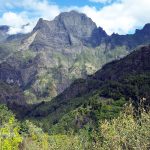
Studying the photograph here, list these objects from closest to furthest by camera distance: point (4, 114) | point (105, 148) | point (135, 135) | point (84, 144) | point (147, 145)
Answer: point (147, 145)
point (135, 135)
point (105, 148)
point (84, 144)
point (4, 114)

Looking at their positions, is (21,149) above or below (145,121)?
below

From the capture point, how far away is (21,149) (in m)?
155

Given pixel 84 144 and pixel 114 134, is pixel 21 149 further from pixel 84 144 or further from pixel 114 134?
pixel 114 134

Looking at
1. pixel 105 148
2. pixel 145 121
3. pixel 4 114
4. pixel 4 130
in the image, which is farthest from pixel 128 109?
pixel 4 114

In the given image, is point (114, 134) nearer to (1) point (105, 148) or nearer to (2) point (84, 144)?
(1) point (105, 148)

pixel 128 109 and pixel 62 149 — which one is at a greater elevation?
pixel 128 109

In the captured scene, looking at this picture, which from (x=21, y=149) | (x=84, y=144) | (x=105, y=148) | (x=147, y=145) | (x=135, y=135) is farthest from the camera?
(x=21, y=149)

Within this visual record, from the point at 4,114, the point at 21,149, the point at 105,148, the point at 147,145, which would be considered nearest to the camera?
the point at 147,145

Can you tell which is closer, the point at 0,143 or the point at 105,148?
the point at 105,148

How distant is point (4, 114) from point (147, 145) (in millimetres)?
157019

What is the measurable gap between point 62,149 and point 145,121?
27.8 meters

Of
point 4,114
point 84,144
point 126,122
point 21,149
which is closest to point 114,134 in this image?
point 126,122

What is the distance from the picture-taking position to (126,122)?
46656 mm

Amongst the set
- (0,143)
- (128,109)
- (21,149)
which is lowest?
(21,149)
